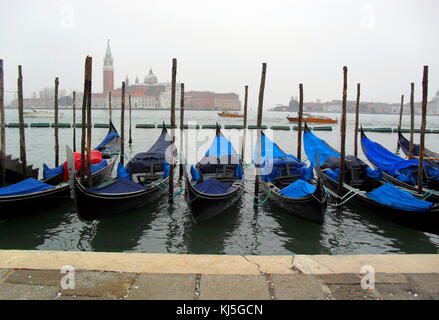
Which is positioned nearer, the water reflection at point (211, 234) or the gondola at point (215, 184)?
the water reflection at point (211, 234)

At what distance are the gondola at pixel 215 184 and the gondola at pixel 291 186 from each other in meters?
0.60

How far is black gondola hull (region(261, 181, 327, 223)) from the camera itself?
18.1 feet

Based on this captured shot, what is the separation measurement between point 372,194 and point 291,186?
1.31 metres

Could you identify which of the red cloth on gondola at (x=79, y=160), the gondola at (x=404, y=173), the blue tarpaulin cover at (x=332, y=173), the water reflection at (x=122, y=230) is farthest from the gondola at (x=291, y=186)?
the red cloth on gondola at (x=79, y=160)

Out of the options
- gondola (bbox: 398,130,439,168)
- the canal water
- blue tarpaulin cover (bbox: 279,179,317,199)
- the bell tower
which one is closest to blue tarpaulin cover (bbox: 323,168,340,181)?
the canal water

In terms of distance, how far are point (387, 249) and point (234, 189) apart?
253cm

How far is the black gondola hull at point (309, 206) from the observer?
5531 millimetres

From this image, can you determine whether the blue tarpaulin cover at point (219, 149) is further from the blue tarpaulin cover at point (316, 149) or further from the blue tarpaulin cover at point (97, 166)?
the blue tarpaulin cover at point (97, 166)

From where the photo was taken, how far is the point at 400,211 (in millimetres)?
5453

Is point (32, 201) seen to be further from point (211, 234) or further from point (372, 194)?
point (372, 194)

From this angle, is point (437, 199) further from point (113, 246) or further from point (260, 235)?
point (113, 246)

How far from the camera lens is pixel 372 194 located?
599 centimetres

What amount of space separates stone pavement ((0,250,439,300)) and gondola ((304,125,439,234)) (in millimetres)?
2637
